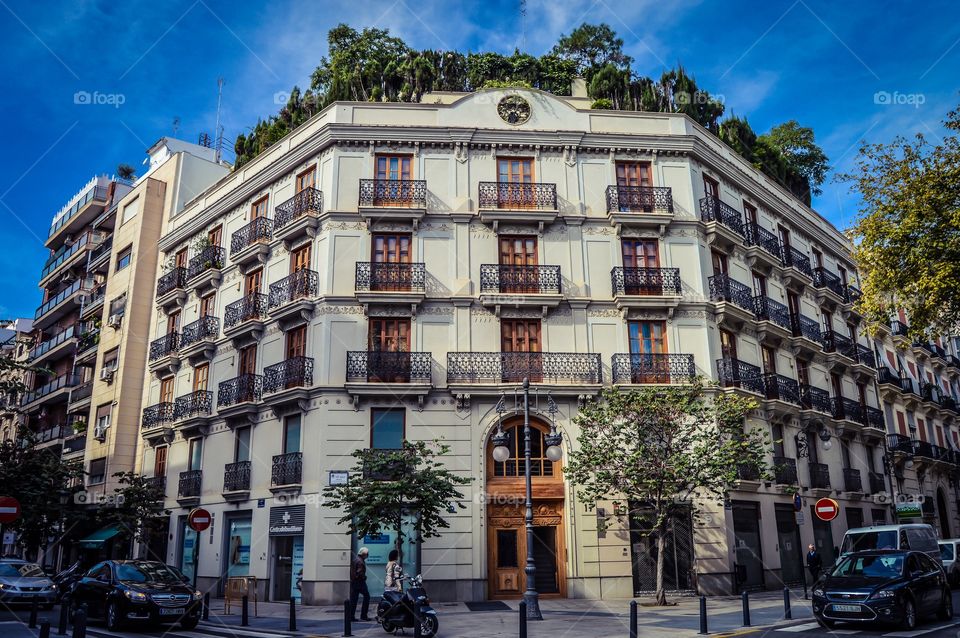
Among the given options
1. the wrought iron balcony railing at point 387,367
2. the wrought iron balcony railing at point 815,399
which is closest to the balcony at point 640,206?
the wrought iron balcony railing at point 387,367

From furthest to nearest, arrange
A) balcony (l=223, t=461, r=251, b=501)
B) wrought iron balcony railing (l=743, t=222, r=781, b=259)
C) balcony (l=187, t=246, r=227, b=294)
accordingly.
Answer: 1. balcony (l=187, t=246, r=227, b=294)
2. wrought iron balcony railing (l=743, t=222, r=781, b=259)
3. balcony (l=223, t=461, r=251, b=501)

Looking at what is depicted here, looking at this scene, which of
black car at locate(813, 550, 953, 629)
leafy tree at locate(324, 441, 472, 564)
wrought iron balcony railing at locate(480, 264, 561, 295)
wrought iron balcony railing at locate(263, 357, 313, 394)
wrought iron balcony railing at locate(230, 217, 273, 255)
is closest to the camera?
black car at locate(813, 550, 953, 629)

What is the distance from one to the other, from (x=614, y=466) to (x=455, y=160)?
38.3 feet

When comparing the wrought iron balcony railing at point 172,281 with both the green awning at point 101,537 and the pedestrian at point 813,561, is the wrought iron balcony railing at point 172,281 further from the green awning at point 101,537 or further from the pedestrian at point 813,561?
the pedestrian at point 813,561

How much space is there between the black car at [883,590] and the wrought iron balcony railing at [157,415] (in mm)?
24489

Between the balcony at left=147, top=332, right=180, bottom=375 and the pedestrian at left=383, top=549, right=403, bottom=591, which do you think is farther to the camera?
the balcony at left=147, top=332, right=180, bottom=375

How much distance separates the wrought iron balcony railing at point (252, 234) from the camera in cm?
2688

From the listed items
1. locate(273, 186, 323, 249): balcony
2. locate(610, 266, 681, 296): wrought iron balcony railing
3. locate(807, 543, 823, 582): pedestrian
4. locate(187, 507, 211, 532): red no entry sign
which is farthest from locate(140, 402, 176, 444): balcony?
locate(807, 543, 823, 582): pedestrian

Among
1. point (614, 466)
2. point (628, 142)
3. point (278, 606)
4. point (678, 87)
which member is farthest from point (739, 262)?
point (278, 606)

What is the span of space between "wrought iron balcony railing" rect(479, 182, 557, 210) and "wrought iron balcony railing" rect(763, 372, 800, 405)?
33.3 ft

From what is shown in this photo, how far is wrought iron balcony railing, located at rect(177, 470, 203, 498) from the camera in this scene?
88.7ft

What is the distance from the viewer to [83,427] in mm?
36531

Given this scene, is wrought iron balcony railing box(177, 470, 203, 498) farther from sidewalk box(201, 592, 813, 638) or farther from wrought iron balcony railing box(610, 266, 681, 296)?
wrought iron balcony railing box(610, 266, 681, 296)

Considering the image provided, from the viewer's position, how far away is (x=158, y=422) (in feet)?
99.0
